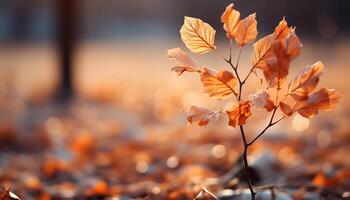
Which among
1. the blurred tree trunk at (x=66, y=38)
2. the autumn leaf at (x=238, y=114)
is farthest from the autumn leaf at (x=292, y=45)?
the blurred tree trunk at (x=66, y=38)

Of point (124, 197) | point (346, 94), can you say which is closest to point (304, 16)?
point (346, 94)

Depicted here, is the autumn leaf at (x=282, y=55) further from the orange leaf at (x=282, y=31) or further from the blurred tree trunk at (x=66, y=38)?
the blurred tree trunk at (x=66, y=38)

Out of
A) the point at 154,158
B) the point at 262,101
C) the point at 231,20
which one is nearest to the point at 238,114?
the point at 262,101

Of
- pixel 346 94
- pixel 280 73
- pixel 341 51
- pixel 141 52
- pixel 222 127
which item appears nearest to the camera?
pixel 280 73

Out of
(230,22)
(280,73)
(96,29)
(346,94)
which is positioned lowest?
(346,94)

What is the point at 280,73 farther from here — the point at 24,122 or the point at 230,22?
the point at 24,122

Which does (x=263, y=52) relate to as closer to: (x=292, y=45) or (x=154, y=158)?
(x=292, y=45)
